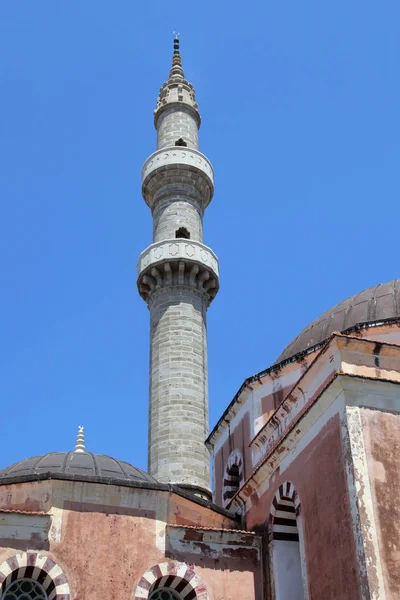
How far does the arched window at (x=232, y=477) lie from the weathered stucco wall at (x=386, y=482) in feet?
20.9

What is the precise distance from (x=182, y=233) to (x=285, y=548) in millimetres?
13602

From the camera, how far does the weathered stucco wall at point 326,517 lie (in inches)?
A: 291

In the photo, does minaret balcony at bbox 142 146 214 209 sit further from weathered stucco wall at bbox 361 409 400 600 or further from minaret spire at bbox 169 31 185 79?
weathered stucco wall at bbox 361 409 400 600

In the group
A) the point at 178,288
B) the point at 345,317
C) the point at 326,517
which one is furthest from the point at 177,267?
the point at 326,517

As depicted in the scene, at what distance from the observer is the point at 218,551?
31.5 ft

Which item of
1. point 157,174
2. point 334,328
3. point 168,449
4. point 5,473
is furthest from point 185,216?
point 5,473

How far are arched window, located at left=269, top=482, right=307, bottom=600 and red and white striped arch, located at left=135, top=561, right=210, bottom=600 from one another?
0.89 meters

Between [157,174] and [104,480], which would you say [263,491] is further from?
[157,174]

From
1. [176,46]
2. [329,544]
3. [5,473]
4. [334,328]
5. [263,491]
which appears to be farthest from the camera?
[176,46]

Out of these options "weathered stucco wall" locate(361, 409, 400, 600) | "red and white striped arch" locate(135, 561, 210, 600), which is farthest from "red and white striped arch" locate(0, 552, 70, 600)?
"weathered stucco wall" locate(361, 409, 400, 600)

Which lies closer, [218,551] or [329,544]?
[329,544]

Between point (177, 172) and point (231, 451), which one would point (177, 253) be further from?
Result: point (231, 451)

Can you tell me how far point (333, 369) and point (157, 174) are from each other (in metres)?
15.4

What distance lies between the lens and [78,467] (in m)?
10.4
